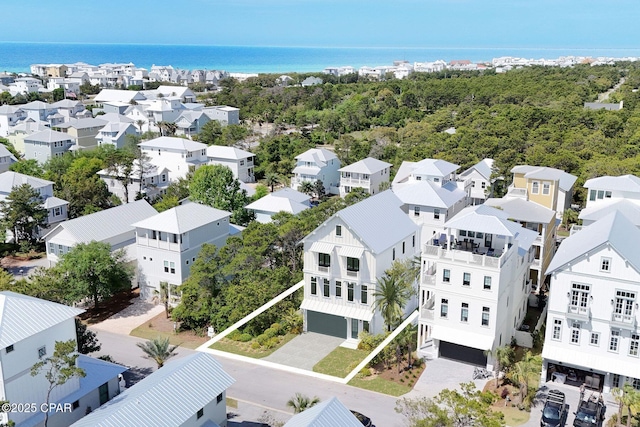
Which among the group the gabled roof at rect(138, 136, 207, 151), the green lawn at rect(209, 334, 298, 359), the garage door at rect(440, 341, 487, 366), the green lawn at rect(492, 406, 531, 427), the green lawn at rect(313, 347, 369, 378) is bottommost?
the green lawn at rect(209, 334, 298, 359)

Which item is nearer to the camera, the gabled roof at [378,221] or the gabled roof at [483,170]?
the gabled roof at [378,221]

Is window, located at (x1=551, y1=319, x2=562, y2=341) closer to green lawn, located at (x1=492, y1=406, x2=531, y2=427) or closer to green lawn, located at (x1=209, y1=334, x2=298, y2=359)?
green lawn, located at (x1=492, y1=406, x2=531, y2=427)

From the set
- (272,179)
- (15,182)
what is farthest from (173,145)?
(15,182)

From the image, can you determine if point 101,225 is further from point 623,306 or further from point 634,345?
point 634,345

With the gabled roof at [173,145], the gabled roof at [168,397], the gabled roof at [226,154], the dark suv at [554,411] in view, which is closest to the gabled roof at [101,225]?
the gabled roof at [168,397]

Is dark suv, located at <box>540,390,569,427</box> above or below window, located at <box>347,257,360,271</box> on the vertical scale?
below

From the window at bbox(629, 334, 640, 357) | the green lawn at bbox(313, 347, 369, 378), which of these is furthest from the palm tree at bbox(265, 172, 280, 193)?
the window at bbox(629, 334, 640, 357)

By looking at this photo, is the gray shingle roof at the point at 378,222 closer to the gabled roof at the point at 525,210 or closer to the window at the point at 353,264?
the window at the point at 353,264
